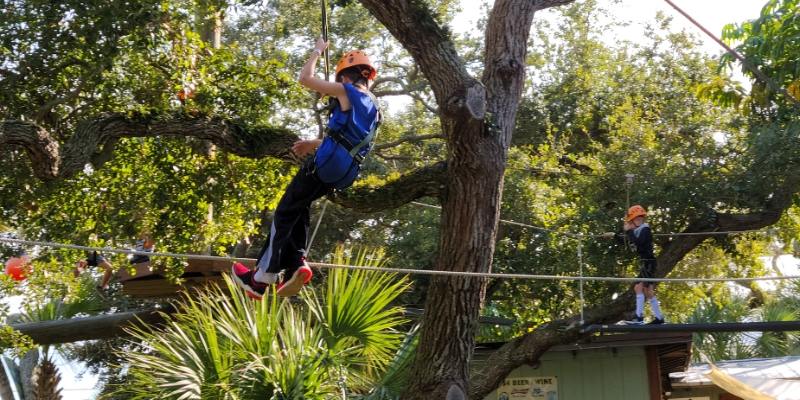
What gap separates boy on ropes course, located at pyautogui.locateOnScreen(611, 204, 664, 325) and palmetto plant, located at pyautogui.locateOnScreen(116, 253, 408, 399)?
3.88m

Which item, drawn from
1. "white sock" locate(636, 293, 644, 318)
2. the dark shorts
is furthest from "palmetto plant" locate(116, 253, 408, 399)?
the dark shorts

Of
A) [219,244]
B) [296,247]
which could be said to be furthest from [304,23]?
[296,247]

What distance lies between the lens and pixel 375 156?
56.1 feet

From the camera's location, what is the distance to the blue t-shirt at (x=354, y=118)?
19.2 ft

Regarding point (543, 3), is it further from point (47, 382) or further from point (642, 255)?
point (47, 382)

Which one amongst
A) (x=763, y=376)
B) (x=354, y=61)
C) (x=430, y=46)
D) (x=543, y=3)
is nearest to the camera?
(x=354, y=61)

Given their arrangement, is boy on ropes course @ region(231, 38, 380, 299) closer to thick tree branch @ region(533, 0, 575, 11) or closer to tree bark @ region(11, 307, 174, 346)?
thick tree branch @ region(533, 0, 575, 11)

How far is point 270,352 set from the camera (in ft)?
27.7

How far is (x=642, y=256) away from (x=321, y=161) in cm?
683

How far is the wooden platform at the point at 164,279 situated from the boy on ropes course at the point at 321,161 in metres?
6.39

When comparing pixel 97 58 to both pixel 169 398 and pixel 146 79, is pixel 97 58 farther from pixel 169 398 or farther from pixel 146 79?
pixel 169 398

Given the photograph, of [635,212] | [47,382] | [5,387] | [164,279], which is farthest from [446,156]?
[5,387]

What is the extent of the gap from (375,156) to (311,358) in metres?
9.04

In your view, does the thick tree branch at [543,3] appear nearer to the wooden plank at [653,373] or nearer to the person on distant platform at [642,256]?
the person on distant platform at [642,256]
